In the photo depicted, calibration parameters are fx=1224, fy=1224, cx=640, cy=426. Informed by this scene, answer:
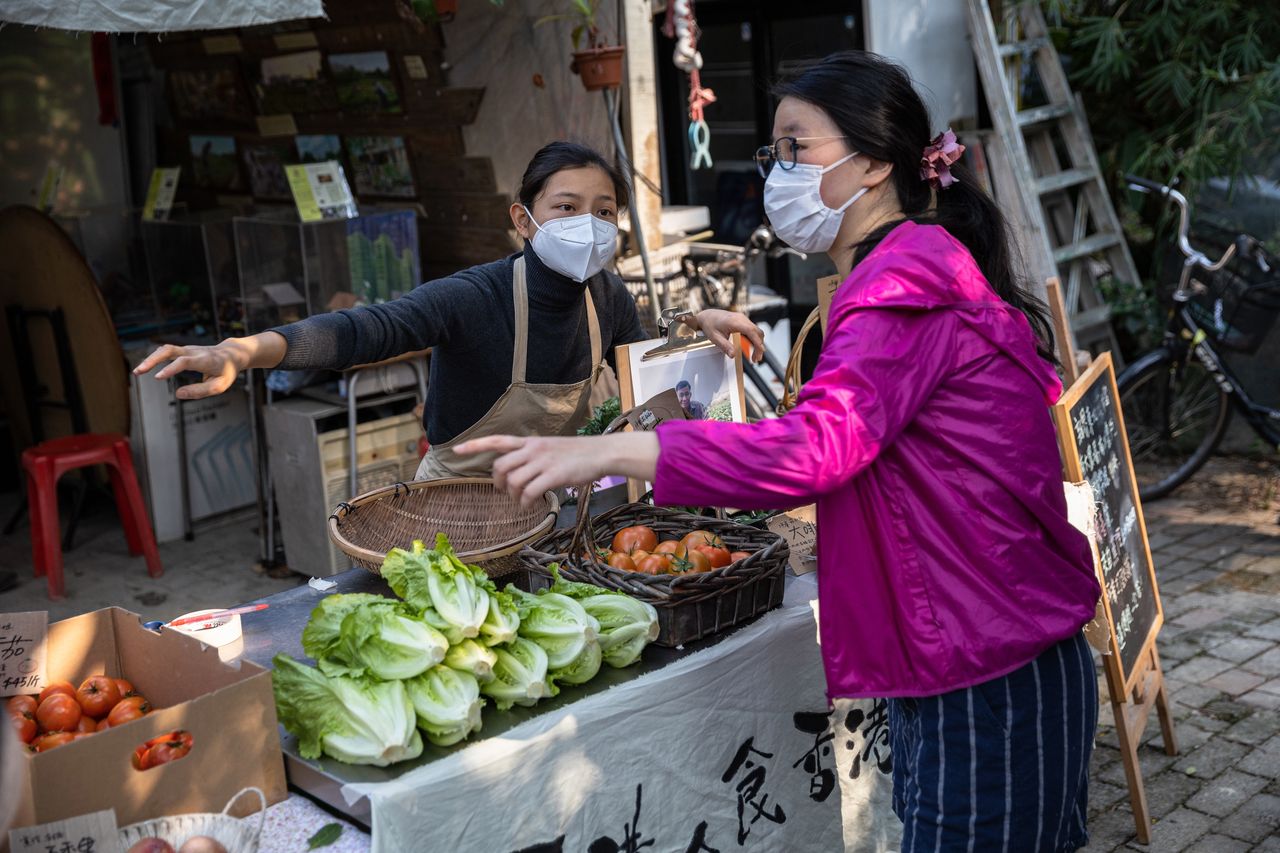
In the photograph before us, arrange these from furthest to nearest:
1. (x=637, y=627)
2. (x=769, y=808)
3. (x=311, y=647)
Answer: (x=769, y=808) → (x=637, y=627) → (x=311, y=647)

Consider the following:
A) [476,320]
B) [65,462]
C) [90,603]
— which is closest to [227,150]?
[65,462]

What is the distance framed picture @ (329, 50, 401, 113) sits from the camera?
6719 millimetres

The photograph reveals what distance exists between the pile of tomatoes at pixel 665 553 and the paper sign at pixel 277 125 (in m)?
5.32

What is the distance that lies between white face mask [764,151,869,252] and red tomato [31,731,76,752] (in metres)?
1.69

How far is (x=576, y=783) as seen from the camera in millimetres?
2535

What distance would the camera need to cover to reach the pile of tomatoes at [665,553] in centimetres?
287

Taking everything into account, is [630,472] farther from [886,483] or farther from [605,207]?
[605,207]

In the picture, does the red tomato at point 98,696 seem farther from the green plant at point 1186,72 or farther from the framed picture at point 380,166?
the green plant at point 1186,72

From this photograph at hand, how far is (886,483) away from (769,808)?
46.7 inches

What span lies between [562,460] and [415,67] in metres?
5.09

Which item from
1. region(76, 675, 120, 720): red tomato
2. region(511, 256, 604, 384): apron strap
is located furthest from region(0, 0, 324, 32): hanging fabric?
region(76, 675, 120, 720): red tomato

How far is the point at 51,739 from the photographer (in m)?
2.34

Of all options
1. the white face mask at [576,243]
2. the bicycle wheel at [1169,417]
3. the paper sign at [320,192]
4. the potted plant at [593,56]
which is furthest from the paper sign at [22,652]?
the bicycle wheel at [1169,417]

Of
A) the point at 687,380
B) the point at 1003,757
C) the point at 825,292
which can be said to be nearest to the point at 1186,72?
the point at 825,292
